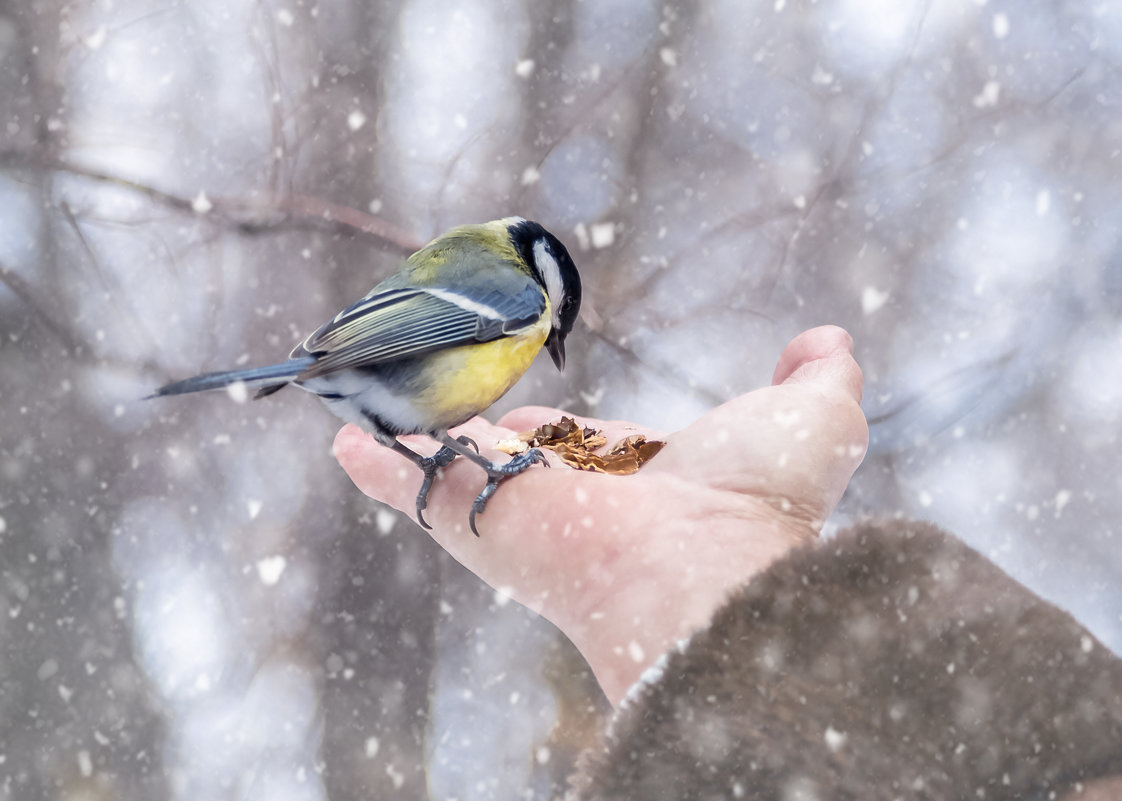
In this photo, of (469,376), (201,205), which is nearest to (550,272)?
(469,376)

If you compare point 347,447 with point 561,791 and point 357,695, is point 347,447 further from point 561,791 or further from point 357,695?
point 561,791

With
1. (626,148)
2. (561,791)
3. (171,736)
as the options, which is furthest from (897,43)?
(171,736)

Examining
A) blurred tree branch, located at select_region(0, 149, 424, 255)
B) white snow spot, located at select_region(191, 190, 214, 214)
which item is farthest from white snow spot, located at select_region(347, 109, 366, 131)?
white snow spot, located at select_region(191, 190, 214, 214)

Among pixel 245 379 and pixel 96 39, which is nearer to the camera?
Answer: pixel 245 379

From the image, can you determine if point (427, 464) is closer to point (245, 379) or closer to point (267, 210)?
point (245, 379)

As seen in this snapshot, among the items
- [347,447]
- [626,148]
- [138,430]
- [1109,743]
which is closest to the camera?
[1109,743]

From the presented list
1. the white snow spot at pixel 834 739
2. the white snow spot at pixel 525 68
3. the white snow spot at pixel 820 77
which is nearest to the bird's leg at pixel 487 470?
the white snow spot at pixel 834 739
